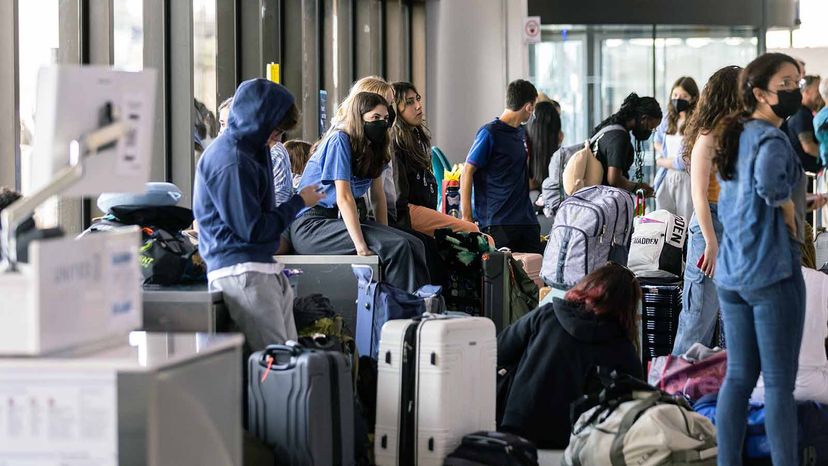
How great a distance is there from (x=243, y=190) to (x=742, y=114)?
5.60 ft

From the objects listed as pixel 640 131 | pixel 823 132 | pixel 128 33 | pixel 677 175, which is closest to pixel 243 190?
pixel 128 33

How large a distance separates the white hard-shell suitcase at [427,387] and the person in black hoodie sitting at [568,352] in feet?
1.49

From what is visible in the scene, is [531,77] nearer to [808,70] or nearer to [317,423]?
[808,70]

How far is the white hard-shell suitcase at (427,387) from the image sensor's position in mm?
5016

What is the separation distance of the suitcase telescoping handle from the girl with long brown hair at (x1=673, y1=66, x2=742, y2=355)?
5.79 feet

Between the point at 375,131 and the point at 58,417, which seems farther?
the point at 375,131

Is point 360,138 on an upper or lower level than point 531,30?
lower

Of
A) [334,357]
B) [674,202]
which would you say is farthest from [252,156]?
[674,202]

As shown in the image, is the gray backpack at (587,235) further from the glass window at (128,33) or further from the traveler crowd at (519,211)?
the glass window at (128,33)

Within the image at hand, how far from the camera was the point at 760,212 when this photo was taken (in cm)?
449

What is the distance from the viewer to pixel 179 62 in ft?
29.2

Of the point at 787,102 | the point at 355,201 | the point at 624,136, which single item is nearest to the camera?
the point at 787,102

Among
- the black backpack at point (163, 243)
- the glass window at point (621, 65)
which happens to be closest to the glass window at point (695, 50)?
the glass window at point (621, 65)

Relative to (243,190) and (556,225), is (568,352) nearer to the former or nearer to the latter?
(243,190)
